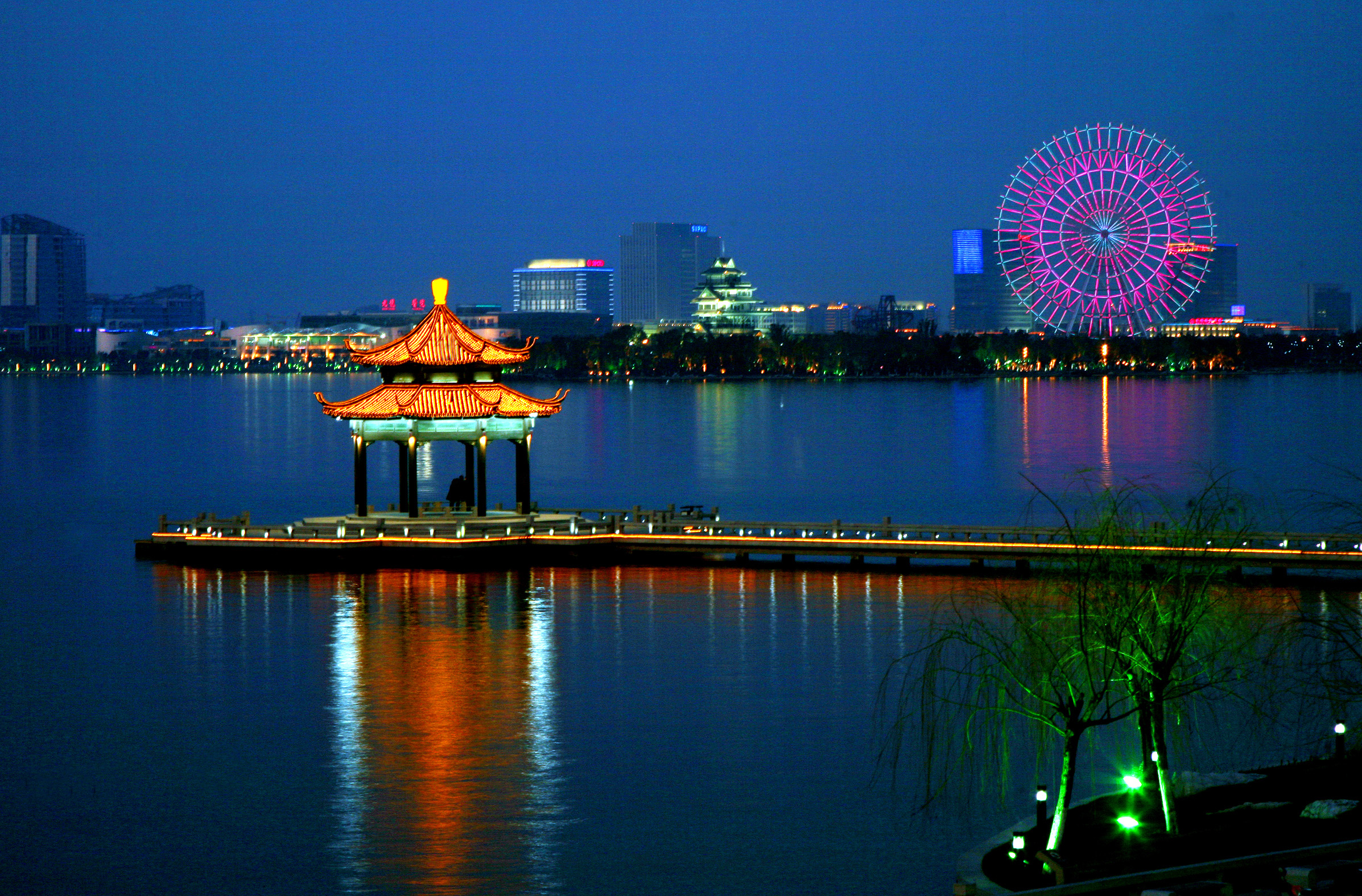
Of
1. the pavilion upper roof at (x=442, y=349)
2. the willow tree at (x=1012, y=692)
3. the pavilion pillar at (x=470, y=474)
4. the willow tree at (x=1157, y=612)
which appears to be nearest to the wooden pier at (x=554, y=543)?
the pavilion pillar at (x=470, y=474)

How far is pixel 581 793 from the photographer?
70.8ft

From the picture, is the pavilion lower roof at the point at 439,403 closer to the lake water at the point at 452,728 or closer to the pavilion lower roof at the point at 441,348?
the pavilion lower roof at the point at 441,348

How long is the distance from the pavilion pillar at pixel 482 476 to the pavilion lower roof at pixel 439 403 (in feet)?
2.16

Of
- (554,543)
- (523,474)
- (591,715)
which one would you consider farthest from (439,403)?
(591,715)

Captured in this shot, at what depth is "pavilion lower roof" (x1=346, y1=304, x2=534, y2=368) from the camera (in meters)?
43.3

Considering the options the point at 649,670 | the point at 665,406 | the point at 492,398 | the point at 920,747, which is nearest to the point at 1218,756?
the point at 920,747

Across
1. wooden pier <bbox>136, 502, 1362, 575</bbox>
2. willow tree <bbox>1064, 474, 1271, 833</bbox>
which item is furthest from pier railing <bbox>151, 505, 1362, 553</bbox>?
Result: willow tree <bbox>1064, 474, 1271, 833</bbox>

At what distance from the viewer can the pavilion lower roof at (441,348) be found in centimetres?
4328

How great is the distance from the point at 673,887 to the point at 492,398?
2621cm

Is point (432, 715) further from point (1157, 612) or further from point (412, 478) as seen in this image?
point (412, 478)

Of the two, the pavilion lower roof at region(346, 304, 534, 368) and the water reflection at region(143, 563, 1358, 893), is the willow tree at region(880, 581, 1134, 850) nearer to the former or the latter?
the water reflection at region(143, 563, 1358, 893)

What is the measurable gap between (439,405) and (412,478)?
6.96 feet

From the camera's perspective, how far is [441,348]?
4338 centimetres

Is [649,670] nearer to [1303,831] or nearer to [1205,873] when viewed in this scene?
[1303,831]
